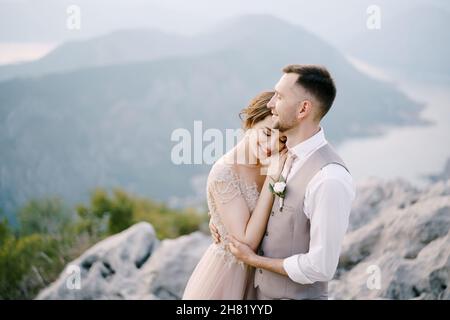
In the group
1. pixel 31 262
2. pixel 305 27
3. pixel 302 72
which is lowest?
pixel 31 262

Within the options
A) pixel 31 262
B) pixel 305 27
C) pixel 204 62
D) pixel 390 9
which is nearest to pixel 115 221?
pixel 31 262

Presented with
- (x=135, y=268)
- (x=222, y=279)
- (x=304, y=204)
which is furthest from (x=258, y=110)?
Answer: (x=135, y=268)

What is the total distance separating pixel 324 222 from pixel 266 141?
0.55m

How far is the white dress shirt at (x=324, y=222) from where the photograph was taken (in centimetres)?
200

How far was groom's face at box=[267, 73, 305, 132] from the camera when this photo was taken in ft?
7.15

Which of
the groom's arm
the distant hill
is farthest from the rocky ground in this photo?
the distant hill

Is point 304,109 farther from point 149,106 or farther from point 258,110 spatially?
point 149,106

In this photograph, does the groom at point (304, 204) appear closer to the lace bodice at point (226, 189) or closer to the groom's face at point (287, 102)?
the groom's face at point (287, 102)

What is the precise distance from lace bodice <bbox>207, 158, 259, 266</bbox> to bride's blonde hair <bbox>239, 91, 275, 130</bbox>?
0.23 meters

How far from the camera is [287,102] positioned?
2189 millimetres
